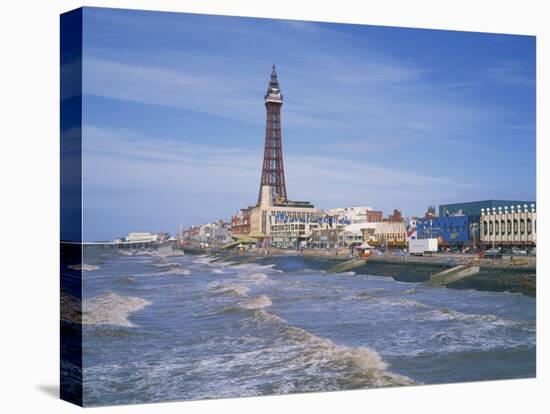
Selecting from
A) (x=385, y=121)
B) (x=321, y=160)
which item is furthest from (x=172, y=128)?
(x=385, y=121)

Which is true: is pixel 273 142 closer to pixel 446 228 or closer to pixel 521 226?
pixel 446 228

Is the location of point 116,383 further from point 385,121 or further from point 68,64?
point 385,121

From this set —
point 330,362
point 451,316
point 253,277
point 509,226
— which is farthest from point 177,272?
point 509,226

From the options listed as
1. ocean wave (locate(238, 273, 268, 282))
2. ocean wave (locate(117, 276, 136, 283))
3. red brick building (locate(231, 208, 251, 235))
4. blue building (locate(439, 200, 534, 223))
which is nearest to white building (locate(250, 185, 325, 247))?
red brick building (locate(231, 208, 251, 235))

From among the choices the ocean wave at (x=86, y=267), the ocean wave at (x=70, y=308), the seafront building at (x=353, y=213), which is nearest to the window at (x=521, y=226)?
the seafront building at (x=353, y=213)

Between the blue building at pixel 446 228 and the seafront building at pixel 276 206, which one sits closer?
the seafront building at pixel 276 206

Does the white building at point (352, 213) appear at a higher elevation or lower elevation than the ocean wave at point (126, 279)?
higher

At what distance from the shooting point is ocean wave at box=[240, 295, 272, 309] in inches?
434

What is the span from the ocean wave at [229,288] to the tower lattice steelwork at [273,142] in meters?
1.07

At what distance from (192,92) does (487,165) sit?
4.20 metres

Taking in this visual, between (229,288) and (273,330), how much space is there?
72cm

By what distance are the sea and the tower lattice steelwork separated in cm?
102

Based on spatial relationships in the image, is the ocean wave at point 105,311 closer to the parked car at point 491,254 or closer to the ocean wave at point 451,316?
the ocean wave at point 451,316

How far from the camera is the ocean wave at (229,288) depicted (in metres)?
11.2
